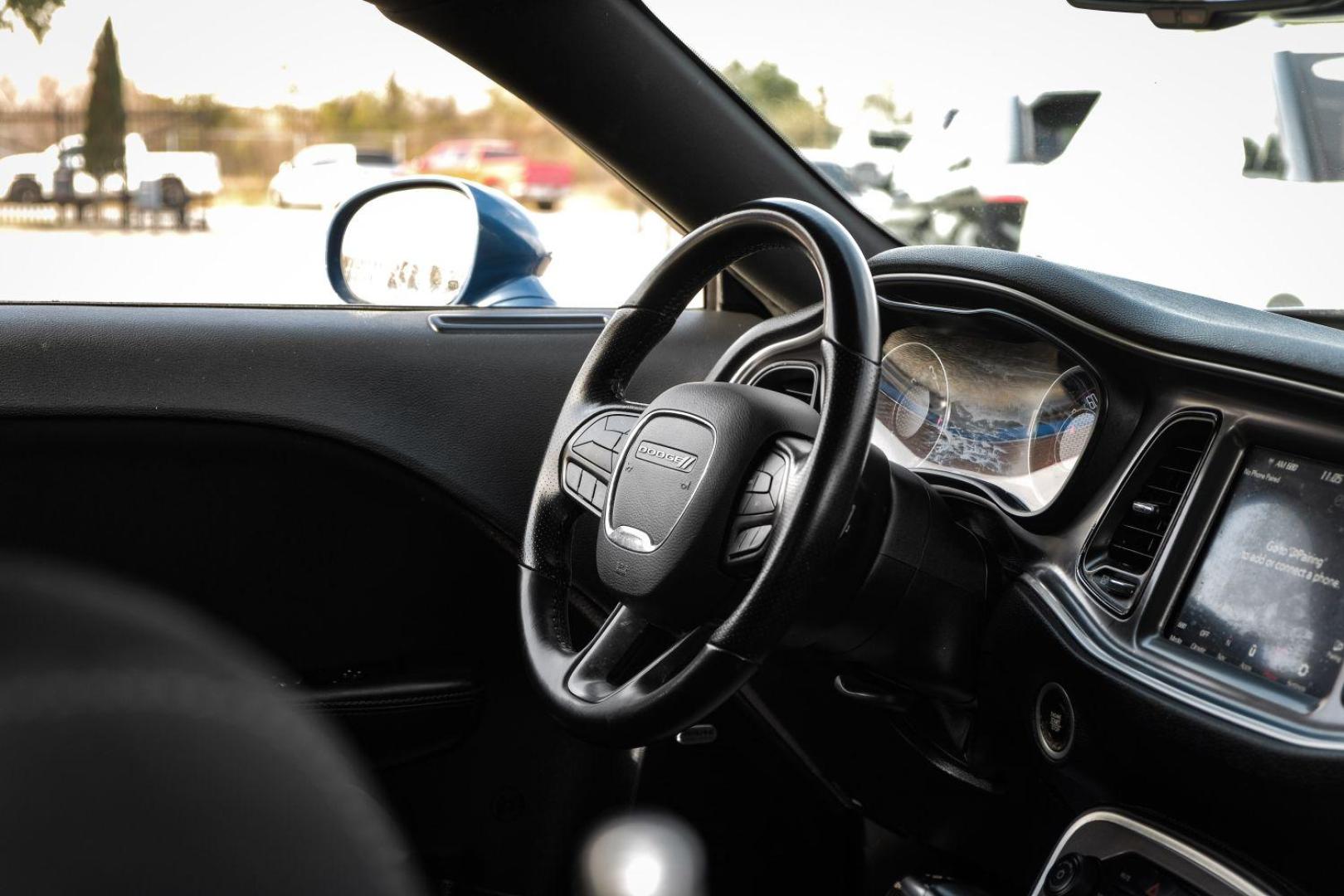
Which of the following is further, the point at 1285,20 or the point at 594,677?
the point at 1285,20

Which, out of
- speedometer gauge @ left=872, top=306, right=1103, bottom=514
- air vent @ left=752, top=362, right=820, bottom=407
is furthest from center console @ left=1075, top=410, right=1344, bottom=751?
air vent @ left=752, top=362, right=820, bottom=407

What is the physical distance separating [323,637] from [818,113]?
1.22m

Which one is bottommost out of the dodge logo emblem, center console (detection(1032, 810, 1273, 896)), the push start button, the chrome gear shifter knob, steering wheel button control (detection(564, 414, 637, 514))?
the chrome gear shifter knob

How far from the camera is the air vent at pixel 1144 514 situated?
1.60m

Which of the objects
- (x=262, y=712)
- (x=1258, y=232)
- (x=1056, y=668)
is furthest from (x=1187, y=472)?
(x=262, y=712)

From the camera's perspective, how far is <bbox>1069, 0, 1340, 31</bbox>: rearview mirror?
1.71 metres

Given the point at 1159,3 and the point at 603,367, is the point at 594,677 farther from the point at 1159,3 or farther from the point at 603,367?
the point at 1159,3

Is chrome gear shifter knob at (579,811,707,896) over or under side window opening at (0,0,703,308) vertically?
under

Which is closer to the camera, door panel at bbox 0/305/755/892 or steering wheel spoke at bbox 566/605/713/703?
steering wheel spoke at bbox 566/605/713/703

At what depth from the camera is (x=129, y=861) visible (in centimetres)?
59

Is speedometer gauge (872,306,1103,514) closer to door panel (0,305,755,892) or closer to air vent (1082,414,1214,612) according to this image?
air vent (1082,414,1214,612)

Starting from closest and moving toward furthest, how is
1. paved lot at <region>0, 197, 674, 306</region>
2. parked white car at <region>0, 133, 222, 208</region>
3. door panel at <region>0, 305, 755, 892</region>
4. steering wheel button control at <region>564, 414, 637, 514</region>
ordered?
steering wheel button control at <region>564, 414, 637, 514</region>
door panel at <region>0, 305, 755, 892</region>
paved lot at <region>0, 197, 674, 306</region>
parked white car at <region>0, 133, 222, 208</region>

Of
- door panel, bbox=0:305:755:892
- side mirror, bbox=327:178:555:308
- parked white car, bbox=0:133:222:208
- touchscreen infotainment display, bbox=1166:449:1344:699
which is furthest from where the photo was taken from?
side mirror, bbox=327:178:555:308

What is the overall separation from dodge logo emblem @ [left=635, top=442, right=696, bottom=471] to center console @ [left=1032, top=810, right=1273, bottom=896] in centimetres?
61
